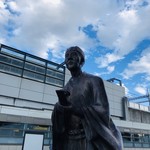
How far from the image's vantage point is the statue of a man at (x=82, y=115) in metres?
1.70

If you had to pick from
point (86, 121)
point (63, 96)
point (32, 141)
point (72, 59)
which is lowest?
point (32, 141)

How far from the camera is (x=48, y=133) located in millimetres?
16672

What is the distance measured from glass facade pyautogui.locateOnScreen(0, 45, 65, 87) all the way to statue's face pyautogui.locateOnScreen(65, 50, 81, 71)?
64.6 feet

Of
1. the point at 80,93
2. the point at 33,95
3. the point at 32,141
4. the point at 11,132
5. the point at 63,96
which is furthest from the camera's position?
the point at 33,95

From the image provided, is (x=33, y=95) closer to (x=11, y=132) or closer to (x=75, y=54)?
(x=11, y=132)

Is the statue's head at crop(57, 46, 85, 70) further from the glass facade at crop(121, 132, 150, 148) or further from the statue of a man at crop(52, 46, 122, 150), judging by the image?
the glass facade at crop(121, 132, 150, 148)

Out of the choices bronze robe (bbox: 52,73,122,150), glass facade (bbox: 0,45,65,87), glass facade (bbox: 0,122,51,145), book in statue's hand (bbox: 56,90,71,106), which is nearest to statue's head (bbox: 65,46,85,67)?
bronze robe (bbox: 52,73,122,150)

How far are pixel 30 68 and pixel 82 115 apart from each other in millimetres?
21644

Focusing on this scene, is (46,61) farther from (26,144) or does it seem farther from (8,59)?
(26,144)

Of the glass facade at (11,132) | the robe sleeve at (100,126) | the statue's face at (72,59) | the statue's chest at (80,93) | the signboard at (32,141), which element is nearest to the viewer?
the robe sleeve at (100,126)

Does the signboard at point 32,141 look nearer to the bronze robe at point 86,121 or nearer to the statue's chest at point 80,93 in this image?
the bronze robe at point 86,121

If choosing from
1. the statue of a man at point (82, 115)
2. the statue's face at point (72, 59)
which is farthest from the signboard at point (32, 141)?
the statue's face at point (72, 59)

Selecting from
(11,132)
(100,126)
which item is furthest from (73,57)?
(11,132)

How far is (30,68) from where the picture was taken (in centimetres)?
2277
